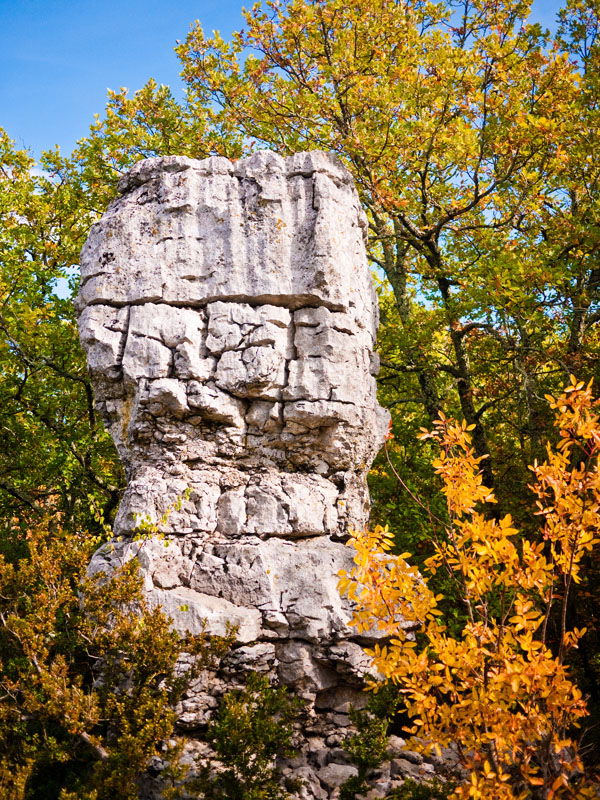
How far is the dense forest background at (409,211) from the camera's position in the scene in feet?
29.5

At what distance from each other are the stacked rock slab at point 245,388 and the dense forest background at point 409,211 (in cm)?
231

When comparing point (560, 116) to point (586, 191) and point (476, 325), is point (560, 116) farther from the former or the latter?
point (476, 325)

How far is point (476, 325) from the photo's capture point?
9219 millimetres

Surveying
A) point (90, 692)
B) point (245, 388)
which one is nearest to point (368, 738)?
point (90, 692)

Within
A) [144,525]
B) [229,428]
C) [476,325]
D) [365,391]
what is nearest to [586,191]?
[476,325]

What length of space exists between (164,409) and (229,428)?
590 mm

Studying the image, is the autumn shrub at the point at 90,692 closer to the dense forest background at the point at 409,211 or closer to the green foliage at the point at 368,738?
the green foliage at the point at 368,738


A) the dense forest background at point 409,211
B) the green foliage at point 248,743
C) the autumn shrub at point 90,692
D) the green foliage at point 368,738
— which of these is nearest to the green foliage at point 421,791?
the green foliage at point 368,738

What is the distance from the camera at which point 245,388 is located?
5.95 metres

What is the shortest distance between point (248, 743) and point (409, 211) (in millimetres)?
8086

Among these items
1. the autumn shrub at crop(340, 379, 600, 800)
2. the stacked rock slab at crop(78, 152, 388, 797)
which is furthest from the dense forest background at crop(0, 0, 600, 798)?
the autumn shrub at crop(340, 379, 600, 800)

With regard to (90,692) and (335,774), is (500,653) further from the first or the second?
(90,692)

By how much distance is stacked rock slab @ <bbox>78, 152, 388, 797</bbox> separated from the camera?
5531 millimetres

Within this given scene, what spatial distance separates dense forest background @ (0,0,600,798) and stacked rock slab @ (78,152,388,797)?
7.57 ft
